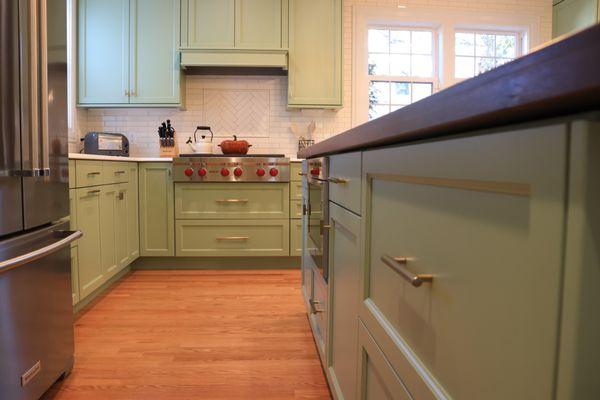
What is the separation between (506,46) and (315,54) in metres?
2.02

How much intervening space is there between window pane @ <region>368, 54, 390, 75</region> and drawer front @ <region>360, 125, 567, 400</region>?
11.3 ft

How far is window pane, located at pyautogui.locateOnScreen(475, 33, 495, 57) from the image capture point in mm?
3986

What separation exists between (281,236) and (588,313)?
2978 millimetres

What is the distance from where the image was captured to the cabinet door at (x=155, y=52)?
3.41 meters

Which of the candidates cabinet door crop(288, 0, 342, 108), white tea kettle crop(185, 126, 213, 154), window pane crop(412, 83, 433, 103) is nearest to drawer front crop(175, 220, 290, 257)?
white tea kettle crop(185, 126, 213, 154)

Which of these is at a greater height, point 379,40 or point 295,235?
point 379,40

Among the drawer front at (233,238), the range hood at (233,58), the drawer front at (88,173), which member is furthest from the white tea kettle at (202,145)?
the drawer front at (88,173)

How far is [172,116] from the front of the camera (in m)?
3.77

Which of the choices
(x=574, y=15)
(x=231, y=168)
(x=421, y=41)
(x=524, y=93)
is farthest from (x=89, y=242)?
(x=421, y=41)

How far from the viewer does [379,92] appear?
3967 mm

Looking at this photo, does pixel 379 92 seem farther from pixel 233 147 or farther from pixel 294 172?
pixel 233 147

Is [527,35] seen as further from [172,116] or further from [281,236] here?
[172,116]

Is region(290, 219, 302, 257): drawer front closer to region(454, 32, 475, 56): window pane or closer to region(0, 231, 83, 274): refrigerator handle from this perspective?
region(0, 231, 83, 274): refrigerator handle

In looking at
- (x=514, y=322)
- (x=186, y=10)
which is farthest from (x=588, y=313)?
(x=186, y=10)
